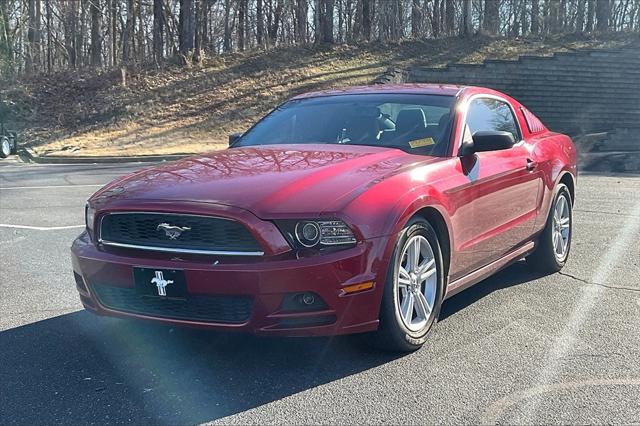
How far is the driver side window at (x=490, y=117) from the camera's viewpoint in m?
5.09

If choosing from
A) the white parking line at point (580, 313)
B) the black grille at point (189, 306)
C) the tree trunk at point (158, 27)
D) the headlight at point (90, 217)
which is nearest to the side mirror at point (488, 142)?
the white parking line at point (580, 313)

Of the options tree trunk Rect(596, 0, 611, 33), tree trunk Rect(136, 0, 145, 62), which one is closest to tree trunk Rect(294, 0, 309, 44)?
tree trunk Rect(136, 0, 145, 62)

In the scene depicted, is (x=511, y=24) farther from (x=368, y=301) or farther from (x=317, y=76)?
(x=368, y=301)

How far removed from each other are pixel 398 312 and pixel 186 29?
28.1 metres

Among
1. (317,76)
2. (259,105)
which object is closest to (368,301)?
(259,105)

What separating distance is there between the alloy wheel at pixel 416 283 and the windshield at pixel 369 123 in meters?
0.78

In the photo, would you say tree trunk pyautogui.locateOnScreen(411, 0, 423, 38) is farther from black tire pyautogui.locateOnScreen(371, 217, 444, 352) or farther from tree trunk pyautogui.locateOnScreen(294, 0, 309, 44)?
black tire pyautogui.locateOnScreen(371, 217, 444, 352)

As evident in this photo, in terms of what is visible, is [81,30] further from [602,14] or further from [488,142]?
[488,142]

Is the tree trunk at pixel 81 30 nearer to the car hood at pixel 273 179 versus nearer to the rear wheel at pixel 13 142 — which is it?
the rear wheel at pixel 13 142

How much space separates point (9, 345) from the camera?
4266 mm

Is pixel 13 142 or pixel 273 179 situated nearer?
pixel 273 179

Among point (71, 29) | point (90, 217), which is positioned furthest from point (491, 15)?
point (90, 217)

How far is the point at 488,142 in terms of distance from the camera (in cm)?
454

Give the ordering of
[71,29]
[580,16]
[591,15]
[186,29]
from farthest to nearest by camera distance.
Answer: [580,16] < [591,15] < [71,29] < [186,29]
